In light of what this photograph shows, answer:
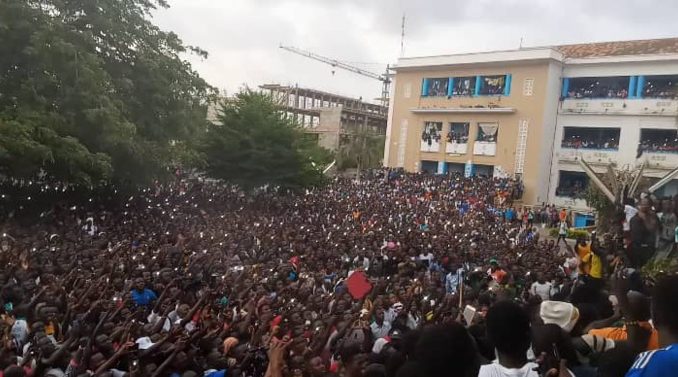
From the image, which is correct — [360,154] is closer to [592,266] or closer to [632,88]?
[632,88]

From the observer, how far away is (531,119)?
103 feet

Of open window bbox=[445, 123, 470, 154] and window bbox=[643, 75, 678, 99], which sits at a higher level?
window bbox=[643, 75, 678, 99]

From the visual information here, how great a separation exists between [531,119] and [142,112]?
66.3 ft

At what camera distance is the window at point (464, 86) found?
3366 centimetres

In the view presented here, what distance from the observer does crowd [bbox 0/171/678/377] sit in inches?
122

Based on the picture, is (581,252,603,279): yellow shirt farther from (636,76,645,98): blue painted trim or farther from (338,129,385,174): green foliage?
(338,129,385,174): green foliage

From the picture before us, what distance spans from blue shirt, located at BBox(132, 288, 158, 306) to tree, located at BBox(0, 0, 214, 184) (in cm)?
794

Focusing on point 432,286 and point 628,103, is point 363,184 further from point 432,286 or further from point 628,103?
point 432,286

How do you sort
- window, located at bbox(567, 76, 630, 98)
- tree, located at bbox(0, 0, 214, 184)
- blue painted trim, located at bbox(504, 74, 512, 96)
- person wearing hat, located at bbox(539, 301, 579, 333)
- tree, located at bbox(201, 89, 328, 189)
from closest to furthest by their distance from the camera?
person wearing hat, located at bbox(539, 301, 579, 333)
tree, located at bbox(0, 0, 214, 184)
tree, located at bbox(201, 89, 328, 189)
window, located at bbox(567, 76, 630, 98)
blue painted trim, located at bbox(504, 74, 512, 96)

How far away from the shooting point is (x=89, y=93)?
15312mm

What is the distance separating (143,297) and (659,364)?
620 centimetres

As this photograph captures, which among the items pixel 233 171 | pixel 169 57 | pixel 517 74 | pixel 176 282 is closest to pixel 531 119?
pixel 517 74

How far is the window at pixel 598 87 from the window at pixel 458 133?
5532 mm

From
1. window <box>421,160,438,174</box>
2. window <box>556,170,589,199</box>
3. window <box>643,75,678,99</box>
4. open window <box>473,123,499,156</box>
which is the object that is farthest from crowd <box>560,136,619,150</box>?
window <box>421,160,438,174</box>
